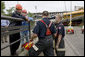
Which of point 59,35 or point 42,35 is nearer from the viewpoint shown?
point 42,35

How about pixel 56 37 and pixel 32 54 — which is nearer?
pixel 32 54

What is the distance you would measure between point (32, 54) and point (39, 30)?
0.68m

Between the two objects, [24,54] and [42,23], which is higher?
[42,23]

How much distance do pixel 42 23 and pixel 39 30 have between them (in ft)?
0.67

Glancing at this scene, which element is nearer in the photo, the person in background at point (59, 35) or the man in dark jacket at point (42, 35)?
the man in dark jacket at point (42, 35)

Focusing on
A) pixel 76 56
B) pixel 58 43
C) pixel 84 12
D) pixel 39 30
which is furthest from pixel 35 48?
pixel 84 12

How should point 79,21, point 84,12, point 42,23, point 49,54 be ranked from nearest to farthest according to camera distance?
point 42,23
point 49,54
point 84,12
point 79,21

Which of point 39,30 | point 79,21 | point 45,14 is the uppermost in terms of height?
point 45,14

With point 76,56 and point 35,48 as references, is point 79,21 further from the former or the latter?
point 35,48

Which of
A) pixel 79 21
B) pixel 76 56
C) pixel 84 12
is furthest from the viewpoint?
pixel 79 21

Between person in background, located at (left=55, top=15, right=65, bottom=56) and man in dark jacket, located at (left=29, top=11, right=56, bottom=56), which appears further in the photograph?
person in background, located at (left=55, top=15, right=65, bottom=56)

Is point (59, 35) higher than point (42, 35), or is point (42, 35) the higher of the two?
point (42, 35)

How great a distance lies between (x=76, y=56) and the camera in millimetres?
6715

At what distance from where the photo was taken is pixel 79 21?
42.9 m
